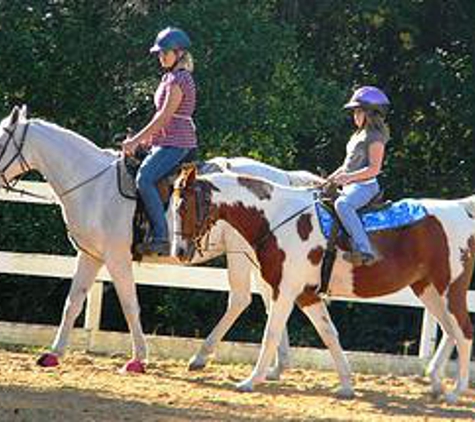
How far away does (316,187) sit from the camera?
491 inches

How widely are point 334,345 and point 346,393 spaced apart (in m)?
0.42

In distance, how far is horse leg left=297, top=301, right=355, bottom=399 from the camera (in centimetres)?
1206

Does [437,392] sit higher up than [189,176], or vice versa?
[189,176]

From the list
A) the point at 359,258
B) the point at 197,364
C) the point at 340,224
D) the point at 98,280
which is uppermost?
the point at 340,224

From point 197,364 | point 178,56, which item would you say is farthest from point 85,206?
point 197,364

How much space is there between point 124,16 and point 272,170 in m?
7.47

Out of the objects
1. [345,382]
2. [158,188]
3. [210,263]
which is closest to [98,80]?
[210,263]

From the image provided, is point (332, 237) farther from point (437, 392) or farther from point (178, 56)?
point (178, 56)

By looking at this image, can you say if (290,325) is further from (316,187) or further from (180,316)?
(316,187)

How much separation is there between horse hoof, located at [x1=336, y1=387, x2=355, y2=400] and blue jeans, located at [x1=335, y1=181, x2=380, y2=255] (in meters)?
1.20

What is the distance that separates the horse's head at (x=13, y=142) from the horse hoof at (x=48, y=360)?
5.72ft

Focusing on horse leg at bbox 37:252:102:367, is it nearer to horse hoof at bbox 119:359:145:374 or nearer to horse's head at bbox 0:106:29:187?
horse hoof at bbox 119:359:145:374

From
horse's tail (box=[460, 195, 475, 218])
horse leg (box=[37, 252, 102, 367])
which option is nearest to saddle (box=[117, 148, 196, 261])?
horse leg (box=[37, 252, 102, 367])

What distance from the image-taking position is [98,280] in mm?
15234
